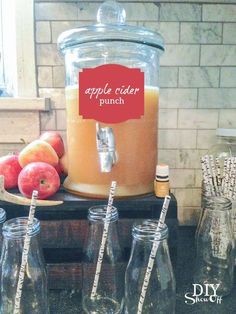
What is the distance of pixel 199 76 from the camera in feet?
3.38

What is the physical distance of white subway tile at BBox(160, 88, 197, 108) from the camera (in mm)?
1038

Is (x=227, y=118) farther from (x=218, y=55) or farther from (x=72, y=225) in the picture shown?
(x=72, y=225)

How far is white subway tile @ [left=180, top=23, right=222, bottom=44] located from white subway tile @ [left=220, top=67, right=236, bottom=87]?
0.10 meters

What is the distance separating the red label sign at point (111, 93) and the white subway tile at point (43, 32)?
1.41ft

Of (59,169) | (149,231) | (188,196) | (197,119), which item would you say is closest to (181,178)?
(188,196)

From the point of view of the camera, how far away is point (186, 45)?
1013 mm

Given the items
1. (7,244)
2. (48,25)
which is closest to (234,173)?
(7,244)

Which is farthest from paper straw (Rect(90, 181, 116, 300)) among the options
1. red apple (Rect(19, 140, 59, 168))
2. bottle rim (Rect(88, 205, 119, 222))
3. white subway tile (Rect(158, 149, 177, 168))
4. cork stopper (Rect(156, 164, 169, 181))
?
white subway tile (Rect(158, 149, 177, 168))

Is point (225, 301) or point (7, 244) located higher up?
point (7, 244)

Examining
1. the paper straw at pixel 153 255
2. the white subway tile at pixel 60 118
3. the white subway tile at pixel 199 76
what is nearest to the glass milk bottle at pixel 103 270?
the paper straw at pixel 153 255

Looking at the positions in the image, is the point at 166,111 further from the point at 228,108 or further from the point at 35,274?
the point at 35,274

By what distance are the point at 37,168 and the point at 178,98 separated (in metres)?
0.57

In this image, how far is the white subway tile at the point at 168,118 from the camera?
1.05m

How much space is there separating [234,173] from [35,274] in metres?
0.53
